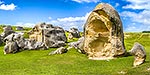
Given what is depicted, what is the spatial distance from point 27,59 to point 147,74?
25.7 meters

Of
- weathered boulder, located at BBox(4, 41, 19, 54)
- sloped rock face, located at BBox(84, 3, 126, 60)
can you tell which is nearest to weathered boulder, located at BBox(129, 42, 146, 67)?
sloped rock face, located at BBox(84, 3, 126, 60)

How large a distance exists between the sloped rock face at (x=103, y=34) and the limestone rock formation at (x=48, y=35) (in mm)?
15057

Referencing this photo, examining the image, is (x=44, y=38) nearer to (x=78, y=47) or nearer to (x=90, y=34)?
(x=78, y=47)

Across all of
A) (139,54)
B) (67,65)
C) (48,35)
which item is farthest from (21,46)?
(139,54)

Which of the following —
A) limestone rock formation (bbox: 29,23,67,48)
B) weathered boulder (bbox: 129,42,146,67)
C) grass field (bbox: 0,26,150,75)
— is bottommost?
grass field (bbox: 0,26,150,75)

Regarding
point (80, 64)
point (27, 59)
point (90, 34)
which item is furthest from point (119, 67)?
point (27, 59)

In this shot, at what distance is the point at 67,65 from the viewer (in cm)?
4453

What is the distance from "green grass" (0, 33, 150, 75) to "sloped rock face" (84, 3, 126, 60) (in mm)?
2141

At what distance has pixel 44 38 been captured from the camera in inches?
2744

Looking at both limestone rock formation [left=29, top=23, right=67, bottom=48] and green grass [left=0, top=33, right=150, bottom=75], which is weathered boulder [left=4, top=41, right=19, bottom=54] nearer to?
green grass [left=0, top=33, right=150, bottom=75]

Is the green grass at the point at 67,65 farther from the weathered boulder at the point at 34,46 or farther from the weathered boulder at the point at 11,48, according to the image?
the weathered boulder at the point at 34,46

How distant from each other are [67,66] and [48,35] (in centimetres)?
2810

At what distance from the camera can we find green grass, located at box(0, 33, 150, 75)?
125 feet

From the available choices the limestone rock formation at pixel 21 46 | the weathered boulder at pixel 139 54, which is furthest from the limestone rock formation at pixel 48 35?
the weathered boulder at pixel 139 54
